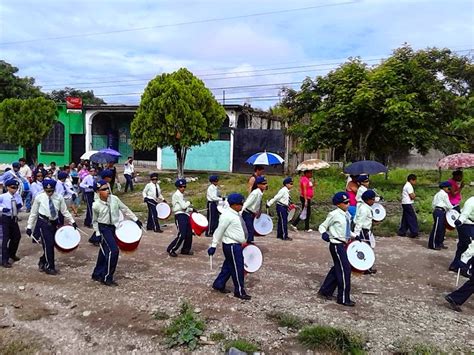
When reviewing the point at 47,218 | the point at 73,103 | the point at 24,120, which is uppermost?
the point at 73,103

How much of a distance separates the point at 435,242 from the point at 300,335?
581cm

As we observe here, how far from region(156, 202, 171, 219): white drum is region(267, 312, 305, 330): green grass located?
5.11m

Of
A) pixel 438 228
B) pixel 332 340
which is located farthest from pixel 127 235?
pixel 438 228

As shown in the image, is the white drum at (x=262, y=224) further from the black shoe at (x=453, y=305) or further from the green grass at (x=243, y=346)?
the green grass at (x=243, y=346)

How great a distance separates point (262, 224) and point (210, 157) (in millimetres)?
15496

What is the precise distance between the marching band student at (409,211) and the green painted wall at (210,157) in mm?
13863

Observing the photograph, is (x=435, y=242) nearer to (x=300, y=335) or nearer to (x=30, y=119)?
(x=300, y=335)

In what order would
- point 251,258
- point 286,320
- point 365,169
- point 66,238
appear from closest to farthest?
point 286,320, point 251,258, point 66,238, point 365,169

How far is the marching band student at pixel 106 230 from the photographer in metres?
6.86

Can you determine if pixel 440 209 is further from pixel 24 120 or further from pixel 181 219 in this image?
pixel 24 120

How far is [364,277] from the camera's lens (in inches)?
302

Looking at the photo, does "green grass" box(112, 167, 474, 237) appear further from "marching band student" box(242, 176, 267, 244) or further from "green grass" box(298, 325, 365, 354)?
"green grass" box(298, 325, 365, 354)

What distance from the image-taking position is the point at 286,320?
555 centimetres

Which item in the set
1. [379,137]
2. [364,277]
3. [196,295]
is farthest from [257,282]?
[379,137]
